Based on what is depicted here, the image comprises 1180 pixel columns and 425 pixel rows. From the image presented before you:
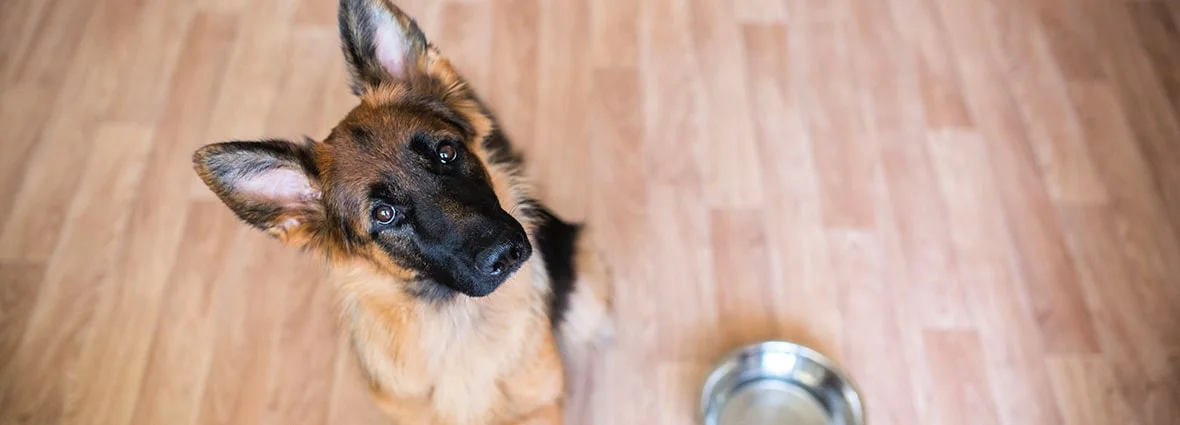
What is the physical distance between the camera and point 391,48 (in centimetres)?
173

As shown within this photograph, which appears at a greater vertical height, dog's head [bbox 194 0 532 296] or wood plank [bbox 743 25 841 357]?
dog's head [bbox 194 0 532 296]

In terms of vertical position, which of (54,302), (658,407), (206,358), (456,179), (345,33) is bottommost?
(658,407)

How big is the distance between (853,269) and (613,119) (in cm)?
102

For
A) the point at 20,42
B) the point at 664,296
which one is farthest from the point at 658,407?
the point at 20,42

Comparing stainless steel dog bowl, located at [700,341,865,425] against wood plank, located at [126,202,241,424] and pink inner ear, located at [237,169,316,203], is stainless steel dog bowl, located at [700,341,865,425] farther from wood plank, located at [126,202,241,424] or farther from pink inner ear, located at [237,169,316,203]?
wood plank, located at [126,202,241,424]

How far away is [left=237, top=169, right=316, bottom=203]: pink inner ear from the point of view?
1.52 meters

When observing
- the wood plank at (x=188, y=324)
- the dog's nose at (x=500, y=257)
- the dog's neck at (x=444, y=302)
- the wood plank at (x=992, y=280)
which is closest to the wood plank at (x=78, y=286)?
the wood plank at (x=188, y=324)

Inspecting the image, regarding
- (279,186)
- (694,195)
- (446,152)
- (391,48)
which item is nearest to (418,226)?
(446,152)

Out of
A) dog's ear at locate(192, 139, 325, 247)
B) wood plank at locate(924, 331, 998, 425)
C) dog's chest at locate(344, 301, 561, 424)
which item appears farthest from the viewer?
wood plank at locate(924, 331, 998, 425)

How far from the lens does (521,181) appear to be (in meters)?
2.00

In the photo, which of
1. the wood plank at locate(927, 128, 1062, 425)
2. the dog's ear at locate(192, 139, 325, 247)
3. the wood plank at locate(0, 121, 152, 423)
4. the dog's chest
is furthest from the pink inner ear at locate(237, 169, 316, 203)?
the wood plank at locate(927, 128, 1062, 425)

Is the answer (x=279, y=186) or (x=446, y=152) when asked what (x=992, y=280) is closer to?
(x=446, y=152)

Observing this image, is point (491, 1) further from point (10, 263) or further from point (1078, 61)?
point (1078, 61)

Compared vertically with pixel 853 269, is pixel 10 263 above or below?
above
